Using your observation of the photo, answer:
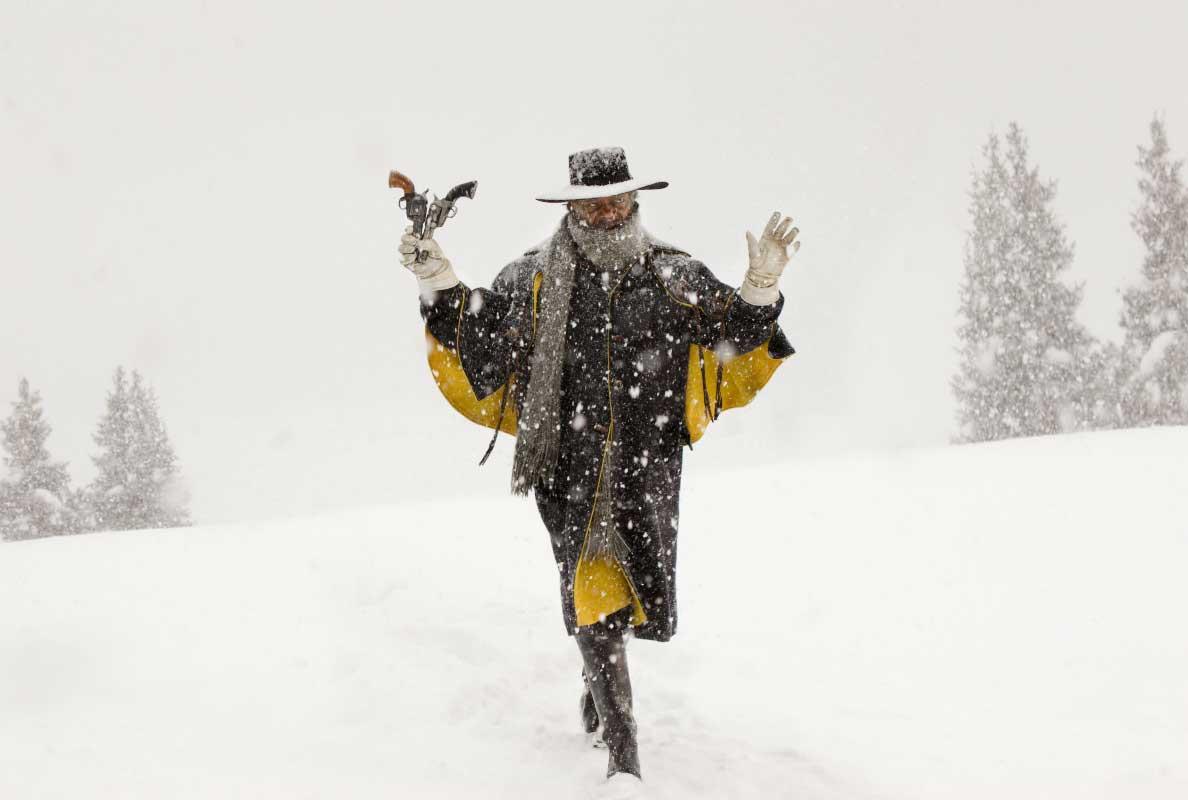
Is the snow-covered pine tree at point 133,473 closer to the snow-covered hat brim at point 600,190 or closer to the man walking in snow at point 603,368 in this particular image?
the man walking in snow at point 603,368

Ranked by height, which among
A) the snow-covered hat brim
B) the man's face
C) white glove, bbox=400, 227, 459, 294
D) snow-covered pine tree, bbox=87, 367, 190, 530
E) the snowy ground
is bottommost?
snow-covered pine tree, bbox=87, 367, 190, 530

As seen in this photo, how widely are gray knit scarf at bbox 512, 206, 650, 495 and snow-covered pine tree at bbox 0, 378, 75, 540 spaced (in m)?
20.6

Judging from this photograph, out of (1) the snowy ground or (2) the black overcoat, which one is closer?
(1) the snowy ground

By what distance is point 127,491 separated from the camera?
22.6 m

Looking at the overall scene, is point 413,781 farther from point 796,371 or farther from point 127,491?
point 796,371

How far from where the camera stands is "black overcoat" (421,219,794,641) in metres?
3.78

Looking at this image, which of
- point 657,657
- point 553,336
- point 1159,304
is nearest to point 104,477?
point 657,657

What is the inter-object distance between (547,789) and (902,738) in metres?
1.73

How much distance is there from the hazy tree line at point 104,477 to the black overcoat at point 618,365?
18491 millimetres

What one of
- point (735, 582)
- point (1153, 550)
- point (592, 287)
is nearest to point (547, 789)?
point (592, 287)

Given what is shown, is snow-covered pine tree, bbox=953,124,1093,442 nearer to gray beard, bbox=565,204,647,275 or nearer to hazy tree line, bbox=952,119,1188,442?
hazy tree line, bbox=952,119,1188,442

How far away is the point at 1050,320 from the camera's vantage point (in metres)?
21.2

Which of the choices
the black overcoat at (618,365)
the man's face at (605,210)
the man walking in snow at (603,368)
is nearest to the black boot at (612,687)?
the man walking in snow at (603,368)

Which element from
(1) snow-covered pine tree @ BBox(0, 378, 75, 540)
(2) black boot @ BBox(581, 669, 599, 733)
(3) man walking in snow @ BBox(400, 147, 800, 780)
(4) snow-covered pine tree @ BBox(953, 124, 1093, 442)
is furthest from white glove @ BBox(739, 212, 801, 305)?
(1) snow-covered pine tree @ BBox(0, 378, 75, 540)
